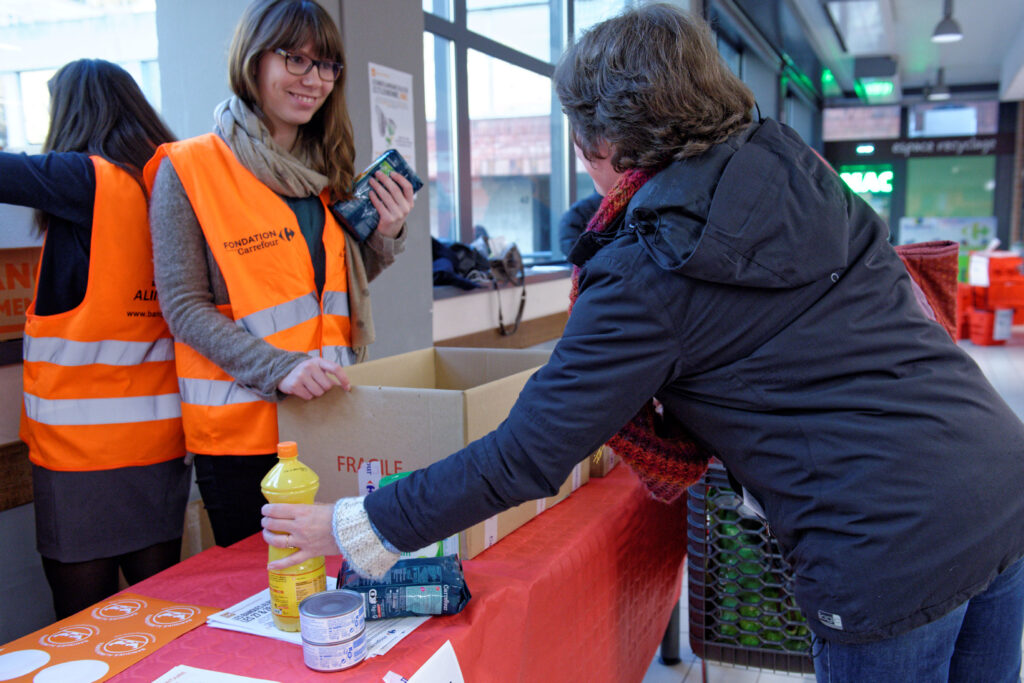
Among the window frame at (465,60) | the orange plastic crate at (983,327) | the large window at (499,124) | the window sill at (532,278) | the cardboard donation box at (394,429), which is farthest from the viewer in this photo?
the orange plastic crate at (983,327)

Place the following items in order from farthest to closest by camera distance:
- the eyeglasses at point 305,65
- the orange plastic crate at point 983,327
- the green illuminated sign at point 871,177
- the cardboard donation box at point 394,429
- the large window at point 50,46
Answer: the green illuminated sign at point 871,177 < the orange plastic crate at point 983,327 < the large window at point 50,46 < the eyeglasses at point 305,65 < the cardboard donation box at point 394,429

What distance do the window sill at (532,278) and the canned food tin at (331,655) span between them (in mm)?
2644

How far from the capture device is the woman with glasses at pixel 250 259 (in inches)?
58.4

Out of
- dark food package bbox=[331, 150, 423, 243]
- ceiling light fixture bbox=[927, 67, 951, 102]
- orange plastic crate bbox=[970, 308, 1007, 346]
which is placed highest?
ceiling light fixture bbox=[927, 67, 951, 102]

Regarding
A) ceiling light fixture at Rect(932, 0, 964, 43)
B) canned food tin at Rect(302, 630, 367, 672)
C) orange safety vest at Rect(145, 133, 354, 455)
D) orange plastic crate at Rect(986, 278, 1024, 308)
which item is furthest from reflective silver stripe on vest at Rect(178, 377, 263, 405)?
orange plastic crate at Rect(986, 278, 1024, 308)

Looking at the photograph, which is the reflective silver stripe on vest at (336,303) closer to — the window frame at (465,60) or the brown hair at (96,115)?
the brown hair at (96,115)

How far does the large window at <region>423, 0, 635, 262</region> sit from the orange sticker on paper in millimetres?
2743

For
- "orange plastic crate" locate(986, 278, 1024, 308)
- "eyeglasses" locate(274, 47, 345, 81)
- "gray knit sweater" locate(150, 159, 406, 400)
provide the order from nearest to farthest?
1. "gray knit sweater" locate(150, 159, 406, 400)
2. "eyeglasses" locate(274, 47, 345, 81)
3. "orange plastic crate" locate(986, 278, 1024, 308)

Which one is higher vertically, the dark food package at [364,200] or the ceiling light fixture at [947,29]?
the ceiling light fixture at [947,29]

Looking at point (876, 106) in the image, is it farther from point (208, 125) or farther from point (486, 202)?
point (208, 125)

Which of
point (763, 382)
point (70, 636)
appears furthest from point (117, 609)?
point (763, 382)

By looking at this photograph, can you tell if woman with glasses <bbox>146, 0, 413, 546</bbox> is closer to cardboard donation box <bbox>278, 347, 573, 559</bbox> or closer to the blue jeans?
cardboard donation box <bbox>278, 347, 573, 559</bbox>

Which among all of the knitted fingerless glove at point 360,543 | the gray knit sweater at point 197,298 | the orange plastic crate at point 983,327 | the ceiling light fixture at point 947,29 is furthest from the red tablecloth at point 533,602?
the orange plastic crate at point 983,327

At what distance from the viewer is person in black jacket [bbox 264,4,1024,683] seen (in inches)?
37.8
